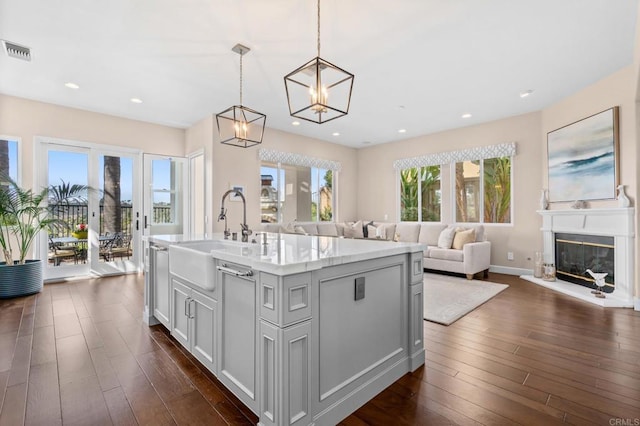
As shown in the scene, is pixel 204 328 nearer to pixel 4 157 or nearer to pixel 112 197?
pixel 112 197

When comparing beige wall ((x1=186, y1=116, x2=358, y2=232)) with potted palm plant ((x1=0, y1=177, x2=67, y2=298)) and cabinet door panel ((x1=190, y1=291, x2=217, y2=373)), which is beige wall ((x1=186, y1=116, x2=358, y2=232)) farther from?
cabinet door panel ((x1=190, y1=291, x2=217, y2=373))

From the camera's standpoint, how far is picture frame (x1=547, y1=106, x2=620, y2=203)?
4008 millimetres

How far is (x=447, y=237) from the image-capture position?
5.68 meters

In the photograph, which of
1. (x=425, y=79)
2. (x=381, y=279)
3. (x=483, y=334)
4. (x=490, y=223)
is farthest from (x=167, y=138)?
(x=490, y=223)

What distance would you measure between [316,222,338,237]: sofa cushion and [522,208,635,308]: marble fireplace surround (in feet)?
12.7

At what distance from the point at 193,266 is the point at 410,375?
1.67 metres

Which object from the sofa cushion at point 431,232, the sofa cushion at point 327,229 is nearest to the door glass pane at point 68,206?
the sofa cushion at point 327,229

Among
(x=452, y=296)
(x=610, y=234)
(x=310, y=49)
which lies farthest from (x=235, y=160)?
(x=610, y=234)

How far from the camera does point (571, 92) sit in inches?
177

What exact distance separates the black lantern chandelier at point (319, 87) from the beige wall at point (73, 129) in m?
2.83

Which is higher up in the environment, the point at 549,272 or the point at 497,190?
the point at 497,190

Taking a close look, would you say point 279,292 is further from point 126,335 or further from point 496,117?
point 496,117

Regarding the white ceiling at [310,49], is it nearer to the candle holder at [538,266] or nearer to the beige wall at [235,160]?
the beige wall at [235,160]

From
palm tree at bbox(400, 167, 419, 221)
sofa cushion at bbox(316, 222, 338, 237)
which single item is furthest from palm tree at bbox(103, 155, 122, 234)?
palm tree at bbox(400, 167, 419, 221)
